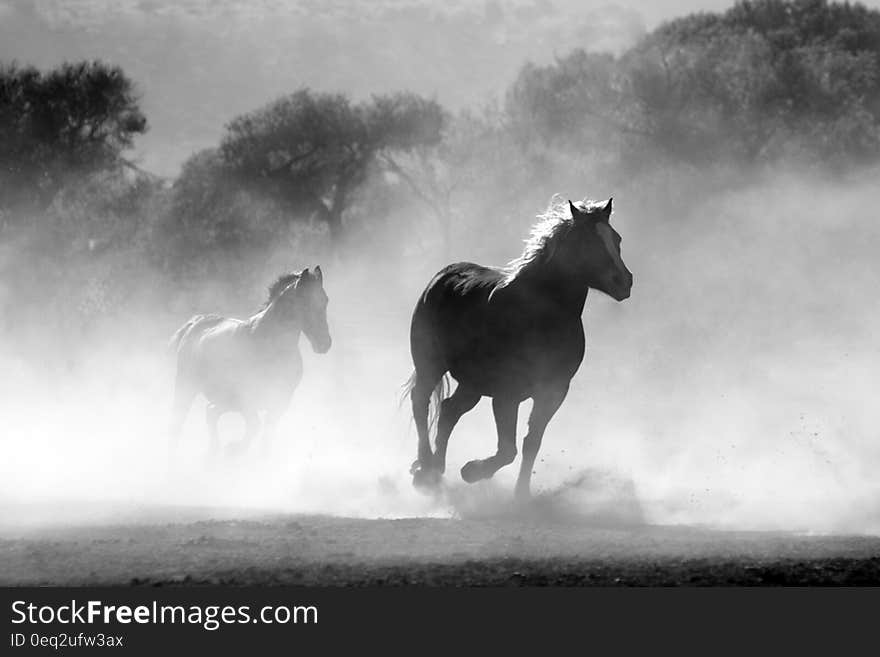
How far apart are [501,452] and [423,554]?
3.09 m

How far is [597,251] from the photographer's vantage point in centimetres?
1520

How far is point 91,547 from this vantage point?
12.7 metres

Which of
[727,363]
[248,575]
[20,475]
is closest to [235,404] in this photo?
[20,475]

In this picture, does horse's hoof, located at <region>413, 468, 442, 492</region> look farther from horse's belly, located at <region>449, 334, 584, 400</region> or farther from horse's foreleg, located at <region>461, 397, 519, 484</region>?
horse's belly, located at <region>449, 334, 584, 400</region>

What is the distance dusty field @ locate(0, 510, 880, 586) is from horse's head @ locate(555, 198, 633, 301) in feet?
6.71

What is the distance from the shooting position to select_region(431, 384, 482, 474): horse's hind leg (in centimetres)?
1605

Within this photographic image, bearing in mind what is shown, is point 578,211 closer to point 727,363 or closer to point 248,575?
point 248,575

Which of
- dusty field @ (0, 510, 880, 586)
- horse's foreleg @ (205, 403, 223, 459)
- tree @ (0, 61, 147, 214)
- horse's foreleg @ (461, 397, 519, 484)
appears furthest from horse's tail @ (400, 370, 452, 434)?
tree @ (0, 61, 147, 214)

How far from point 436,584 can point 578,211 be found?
539 cm

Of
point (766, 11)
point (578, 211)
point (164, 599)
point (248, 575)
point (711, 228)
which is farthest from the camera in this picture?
point (766, 11)

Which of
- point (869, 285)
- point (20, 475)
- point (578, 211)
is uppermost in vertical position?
point (869, 285)

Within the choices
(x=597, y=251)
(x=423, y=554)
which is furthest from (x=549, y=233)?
(x=423, y=554)

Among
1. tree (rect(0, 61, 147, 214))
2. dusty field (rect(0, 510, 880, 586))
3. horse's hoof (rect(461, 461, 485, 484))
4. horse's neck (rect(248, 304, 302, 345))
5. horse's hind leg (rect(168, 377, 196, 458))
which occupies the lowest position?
dusty field (rect(0, 510, 880, 586))

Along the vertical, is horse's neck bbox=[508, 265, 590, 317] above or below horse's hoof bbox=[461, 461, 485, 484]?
above
